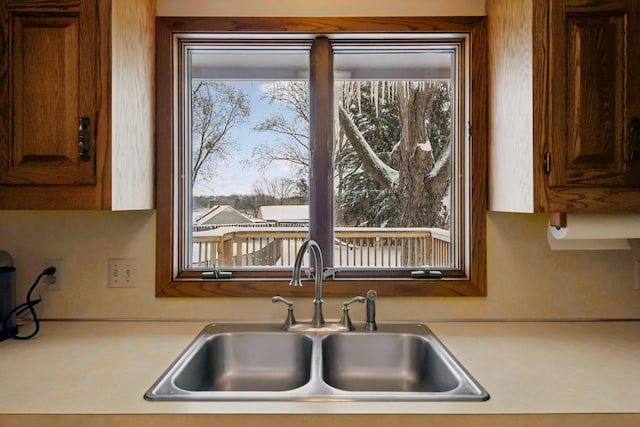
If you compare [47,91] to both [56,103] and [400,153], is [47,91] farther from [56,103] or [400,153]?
[400,153]

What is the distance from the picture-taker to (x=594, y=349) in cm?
138

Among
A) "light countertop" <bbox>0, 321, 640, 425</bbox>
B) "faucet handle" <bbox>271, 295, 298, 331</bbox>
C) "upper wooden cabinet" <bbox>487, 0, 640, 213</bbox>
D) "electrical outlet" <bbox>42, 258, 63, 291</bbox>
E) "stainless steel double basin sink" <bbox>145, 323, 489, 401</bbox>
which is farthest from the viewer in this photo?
"electrical outlet" <bbox>42, 258, 63, 291</bbox>

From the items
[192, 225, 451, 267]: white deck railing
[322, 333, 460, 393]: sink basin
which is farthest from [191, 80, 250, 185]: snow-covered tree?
[322, 333, 460, 393]: sink basin

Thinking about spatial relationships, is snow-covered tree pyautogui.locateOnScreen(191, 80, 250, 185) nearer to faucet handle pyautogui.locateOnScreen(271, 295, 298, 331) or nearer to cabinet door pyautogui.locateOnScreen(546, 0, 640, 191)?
faucet handle pyautogui.locateOnScreen(271, 295, 298, 331)

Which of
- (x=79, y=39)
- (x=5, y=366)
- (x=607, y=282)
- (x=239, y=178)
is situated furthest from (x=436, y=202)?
(x=5, y=366)

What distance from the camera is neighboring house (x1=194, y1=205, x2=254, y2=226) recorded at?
1.81m

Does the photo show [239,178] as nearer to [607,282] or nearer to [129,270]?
[129,270]

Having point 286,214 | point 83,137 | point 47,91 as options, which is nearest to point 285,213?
point 286,214

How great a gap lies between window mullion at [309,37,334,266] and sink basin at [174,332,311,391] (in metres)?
0.38

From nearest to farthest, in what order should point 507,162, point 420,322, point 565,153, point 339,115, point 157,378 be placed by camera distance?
point 157,378
point 565,153
point 507,162
point 420,322
point 339,115

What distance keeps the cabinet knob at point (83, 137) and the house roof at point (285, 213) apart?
0.70 metres

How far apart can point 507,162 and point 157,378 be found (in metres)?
1.28

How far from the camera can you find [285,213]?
1798 mm

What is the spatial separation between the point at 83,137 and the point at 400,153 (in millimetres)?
1152
